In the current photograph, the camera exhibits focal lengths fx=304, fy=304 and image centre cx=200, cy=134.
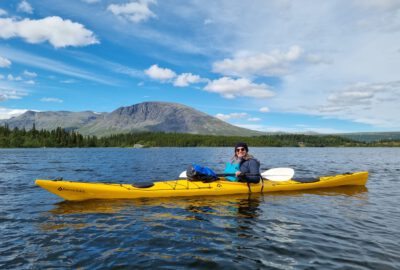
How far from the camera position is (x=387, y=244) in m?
8.79

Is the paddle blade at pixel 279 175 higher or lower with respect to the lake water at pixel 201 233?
higher

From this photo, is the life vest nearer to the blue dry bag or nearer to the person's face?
the person's face

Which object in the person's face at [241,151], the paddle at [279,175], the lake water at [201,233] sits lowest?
the lake water at [201,233]

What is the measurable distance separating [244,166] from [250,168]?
1.08 feet

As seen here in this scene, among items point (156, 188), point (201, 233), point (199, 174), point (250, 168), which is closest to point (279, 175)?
point (250, 168)

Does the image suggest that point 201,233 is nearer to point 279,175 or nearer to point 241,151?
point 241,151

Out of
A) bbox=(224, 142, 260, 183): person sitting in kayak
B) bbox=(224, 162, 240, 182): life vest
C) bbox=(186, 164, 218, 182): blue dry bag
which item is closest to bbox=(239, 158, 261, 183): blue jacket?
bbox=(224, 142, 260, 183): person sitting in kayak

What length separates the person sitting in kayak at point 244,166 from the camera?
15.6 meters

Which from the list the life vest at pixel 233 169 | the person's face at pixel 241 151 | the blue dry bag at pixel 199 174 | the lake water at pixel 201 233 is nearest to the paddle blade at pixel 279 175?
the lake water at pixel 201 233

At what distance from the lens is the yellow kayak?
14.1m

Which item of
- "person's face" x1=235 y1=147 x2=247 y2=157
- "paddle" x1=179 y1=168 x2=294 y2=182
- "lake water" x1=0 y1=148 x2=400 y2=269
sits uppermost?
"person's face" x1=235 y1=147 x2=247 y2=157

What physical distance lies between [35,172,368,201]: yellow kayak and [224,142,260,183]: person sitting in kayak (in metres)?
0.42

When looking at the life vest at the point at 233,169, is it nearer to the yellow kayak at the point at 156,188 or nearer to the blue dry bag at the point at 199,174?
the yellow kayak at the point at 156,188

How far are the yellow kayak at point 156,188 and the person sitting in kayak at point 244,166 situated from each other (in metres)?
0.42
